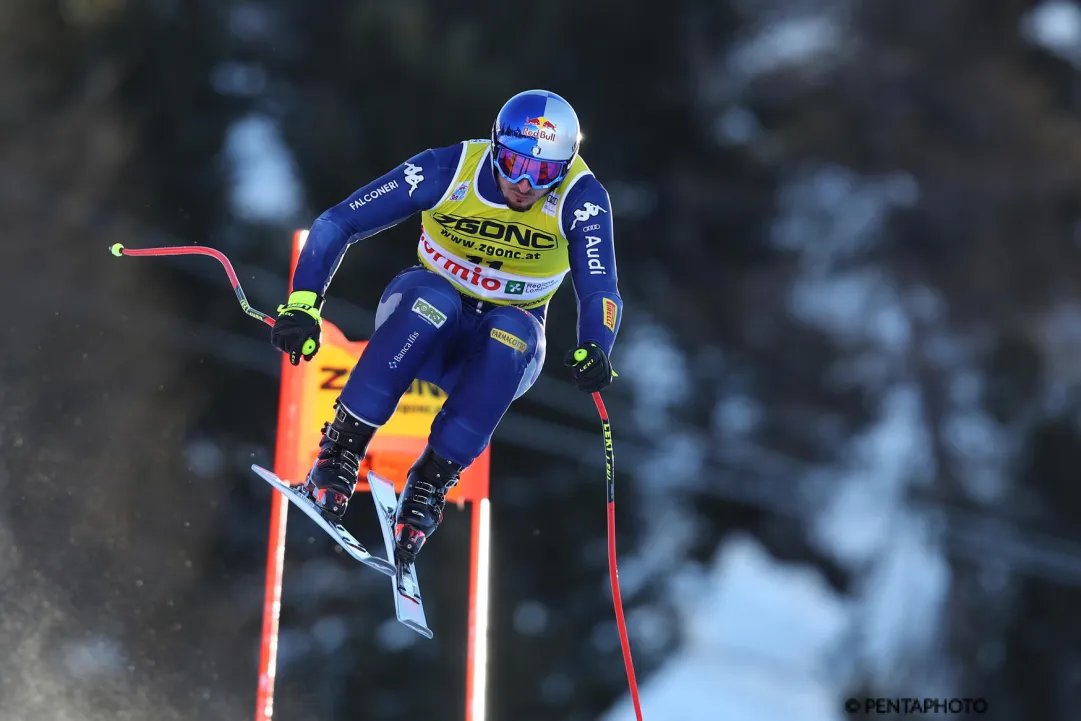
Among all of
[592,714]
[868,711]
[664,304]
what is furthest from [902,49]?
[592,714]

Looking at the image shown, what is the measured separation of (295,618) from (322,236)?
312 inches

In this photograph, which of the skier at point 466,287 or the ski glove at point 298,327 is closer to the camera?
the ski glove at point 298,327

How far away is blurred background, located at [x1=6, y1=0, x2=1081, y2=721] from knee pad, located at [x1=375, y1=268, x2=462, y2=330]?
634 cm

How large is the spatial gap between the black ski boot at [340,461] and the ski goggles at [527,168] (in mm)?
1015

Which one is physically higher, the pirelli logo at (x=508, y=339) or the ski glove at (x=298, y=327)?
the pirelli logo at (x=508, y=339)

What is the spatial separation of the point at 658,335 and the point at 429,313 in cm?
784

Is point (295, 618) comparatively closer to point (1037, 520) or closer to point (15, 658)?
point (15, 658)

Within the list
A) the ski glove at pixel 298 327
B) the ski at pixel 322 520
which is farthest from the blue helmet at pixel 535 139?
the ski at pixel 322 520

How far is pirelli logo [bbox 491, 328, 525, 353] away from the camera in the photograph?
4.36 metres

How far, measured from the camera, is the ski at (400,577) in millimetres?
4277

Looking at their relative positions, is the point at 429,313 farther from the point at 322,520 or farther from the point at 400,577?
the point at 400,577

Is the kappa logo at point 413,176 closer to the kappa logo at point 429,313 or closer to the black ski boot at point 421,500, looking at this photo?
the kappa logo at point 429,313

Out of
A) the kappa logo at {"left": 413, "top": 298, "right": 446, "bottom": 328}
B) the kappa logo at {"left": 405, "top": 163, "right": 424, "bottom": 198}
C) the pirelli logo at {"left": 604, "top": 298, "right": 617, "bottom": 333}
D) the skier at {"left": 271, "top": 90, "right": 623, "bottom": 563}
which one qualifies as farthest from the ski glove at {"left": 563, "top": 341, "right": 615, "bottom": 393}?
the kappa logo at {"left": 405, "top": 163, "right": 424, "bottom": 198}

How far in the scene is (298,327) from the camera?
4.08 meters
